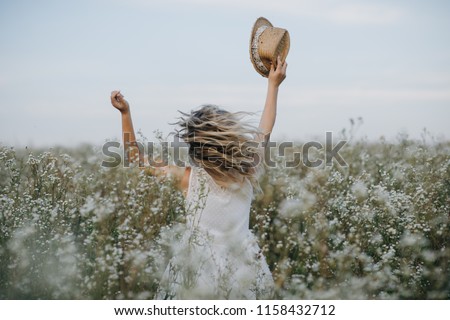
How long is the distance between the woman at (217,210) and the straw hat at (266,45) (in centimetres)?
44

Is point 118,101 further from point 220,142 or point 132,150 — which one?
point 220,142

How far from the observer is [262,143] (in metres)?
3.98

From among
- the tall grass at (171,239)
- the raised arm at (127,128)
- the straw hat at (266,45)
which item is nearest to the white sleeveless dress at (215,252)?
the tall grass at (171,239)

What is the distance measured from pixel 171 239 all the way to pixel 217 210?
413 mm

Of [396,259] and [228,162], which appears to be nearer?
[228,162]

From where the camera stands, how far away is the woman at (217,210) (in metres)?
3.60

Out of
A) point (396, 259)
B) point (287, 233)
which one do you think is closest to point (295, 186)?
point (287, 233)

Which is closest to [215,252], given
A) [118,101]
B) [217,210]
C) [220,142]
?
[217,210]

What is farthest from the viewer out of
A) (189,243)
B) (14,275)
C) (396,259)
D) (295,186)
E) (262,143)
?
(295,186)

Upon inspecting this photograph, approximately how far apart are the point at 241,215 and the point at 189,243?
561mm

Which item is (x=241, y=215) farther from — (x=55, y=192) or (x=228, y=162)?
(x=55, y=192)

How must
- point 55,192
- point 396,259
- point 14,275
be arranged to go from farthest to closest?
point 55,192 < point 396,259 < point 14,275
